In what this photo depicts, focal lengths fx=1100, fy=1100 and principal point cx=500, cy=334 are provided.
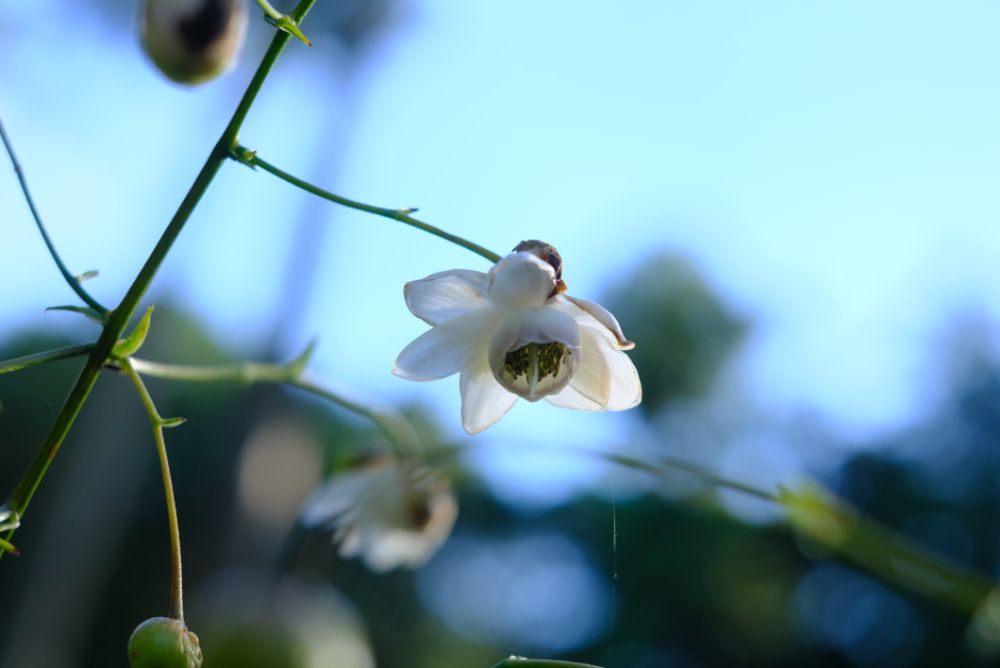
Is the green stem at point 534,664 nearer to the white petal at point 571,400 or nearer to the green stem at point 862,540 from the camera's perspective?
the white petal at point 571,400

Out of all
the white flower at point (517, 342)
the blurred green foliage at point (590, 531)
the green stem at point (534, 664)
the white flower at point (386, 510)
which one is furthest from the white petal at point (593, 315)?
the blurred green foliage at point (590, 531)

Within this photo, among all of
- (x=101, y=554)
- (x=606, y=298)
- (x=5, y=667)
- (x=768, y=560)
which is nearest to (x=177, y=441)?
(x=101, y=554)

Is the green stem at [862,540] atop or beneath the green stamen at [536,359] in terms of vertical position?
atop

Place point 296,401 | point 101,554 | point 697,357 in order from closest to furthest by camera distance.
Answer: point 101,554 → point 296,401 → point 697,357

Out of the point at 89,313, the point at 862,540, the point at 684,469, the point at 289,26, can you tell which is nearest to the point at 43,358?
the point at 89,313

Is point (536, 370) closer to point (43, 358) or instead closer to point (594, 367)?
point (594, 367)

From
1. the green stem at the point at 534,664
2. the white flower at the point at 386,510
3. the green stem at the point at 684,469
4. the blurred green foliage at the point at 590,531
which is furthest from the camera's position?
the blurred green foliage at the point at 590,531

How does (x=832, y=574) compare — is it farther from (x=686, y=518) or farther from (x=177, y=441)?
(x=177, y=441)
